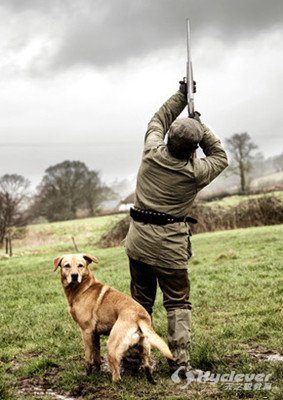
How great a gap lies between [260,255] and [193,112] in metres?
12.6

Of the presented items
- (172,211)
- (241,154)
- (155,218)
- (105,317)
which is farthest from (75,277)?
(241,154)

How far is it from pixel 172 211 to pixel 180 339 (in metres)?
1.57

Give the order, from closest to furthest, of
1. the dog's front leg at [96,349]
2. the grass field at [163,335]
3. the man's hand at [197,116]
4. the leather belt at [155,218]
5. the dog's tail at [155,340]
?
the dog's tail at [155,340] < the grass field at [163,335] < the leather belt at [155,218] < the dog's front leg at [96,349] < the man's hand at [197,116]

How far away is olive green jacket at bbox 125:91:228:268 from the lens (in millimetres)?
6141

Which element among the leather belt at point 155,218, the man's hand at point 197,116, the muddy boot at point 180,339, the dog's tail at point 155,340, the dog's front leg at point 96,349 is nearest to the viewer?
the dog's tail at point 155,340

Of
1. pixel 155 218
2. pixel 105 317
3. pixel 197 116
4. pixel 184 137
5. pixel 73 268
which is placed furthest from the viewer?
pixel 73 268

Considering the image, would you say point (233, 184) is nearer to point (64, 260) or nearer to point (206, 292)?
point (206, 292)

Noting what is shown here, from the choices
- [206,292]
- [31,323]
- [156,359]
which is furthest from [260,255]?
[156,359]

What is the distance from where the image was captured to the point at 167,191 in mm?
6215

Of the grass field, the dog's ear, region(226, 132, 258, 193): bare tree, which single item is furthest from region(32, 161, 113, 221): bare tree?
the dog's ear

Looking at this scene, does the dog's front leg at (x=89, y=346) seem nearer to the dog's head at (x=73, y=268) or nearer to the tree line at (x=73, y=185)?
the dog's head at (x=73, y=268)

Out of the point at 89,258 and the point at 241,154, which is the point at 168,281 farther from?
the point at 241,154

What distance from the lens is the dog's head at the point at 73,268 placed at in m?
6.64

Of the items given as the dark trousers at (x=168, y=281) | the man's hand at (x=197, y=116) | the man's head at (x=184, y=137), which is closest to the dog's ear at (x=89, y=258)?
the dark trousers at (x=168, y=281)
